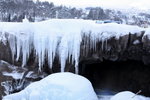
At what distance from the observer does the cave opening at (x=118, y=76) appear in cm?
1049

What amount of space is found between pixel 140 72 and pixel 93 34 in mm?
3176

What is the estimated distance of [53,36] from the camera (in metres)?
8.52

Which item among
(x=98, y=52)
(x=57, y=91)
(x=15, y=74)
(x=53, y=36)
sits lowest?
(x=15, y=74)

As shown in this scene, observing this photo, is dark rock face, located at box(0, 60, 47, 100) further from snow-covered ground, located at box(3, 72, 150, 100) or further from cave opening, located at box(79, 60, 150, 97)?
snow-covered ground, located at box(3, 72, 150, 100)

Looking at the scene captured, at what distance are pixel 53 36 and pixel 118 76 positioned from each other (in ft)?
13.1

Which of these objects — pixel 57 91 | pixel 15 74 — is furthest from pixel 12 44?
pixel 57 91

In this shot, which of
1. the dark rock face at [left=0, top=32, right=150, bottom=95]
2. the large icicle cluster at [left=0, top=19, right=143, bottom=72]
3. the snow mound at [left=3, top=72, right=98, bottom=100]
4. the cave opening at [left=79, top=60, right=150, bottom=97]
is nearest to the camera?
the snow mound at [left=3, top=72, right=98, bottom=100]

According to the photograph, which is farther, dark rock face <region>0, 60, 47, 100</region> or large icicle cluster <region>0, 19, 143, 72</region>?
dark rock face <region>0, 60, 47, 100</region>

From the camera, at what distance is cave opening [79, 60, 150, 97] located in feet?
34.4

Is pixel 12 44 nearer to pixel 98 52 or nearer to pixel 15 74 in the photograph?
pixel 15 74

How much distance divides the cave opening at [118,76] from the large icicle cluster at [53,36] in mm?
1659

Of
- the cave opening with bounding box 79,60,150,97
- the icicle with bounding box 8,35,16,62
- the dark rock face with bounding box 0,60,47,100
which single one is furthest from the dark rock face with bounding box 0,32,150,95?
the cave opening with bounding box 79,60,150,97

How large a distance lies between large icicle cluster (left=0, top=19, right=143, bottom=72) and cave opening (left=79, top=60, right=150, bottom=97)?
1659 millimetres

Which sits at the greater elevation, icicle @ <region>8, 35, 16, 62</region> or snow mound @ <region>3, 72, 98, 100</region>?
icicle @ <region>8, 35, 16, 62</region>
